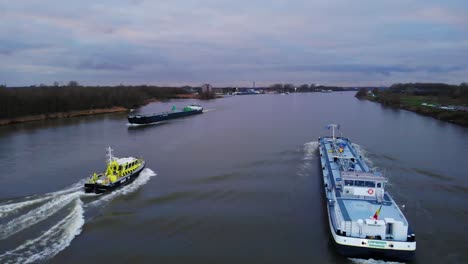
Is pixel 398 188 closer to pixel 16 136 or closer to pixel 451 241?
pixel 451 241

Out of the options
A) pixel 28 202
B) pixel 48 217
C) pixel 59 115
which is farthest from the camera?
pixel 59 115

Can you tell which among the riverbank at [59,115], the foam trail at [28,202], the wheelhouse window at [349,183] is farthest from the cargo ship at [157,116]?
the wheelhouse window at [349,183]

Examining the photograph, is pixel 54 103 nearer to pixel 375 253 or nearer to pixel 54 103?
pixel 54 103

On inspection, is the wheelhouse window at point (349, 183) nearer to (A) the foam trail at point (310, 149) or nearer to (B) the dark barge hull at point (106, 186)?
(A) the foam trail at point (310, 149)

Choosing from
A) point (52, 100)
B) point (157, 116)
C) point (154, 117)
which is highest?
point (52, 100)

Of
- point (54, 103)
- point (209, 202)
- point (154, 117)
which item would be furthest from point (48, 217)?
point (54, 103)

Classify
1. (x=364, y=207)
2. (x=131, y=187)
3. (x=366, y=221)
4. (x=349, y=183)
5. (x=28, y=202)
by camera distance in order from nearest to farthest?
(x=366, y=221)
(x=364, y=207)
(x=349, y=183)
(x=28, y=202)
(x=131, y=187)

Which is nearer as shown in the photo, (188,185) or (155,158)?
(188,185)

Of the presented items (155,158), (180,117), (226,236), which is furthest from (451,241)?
(180,117)
